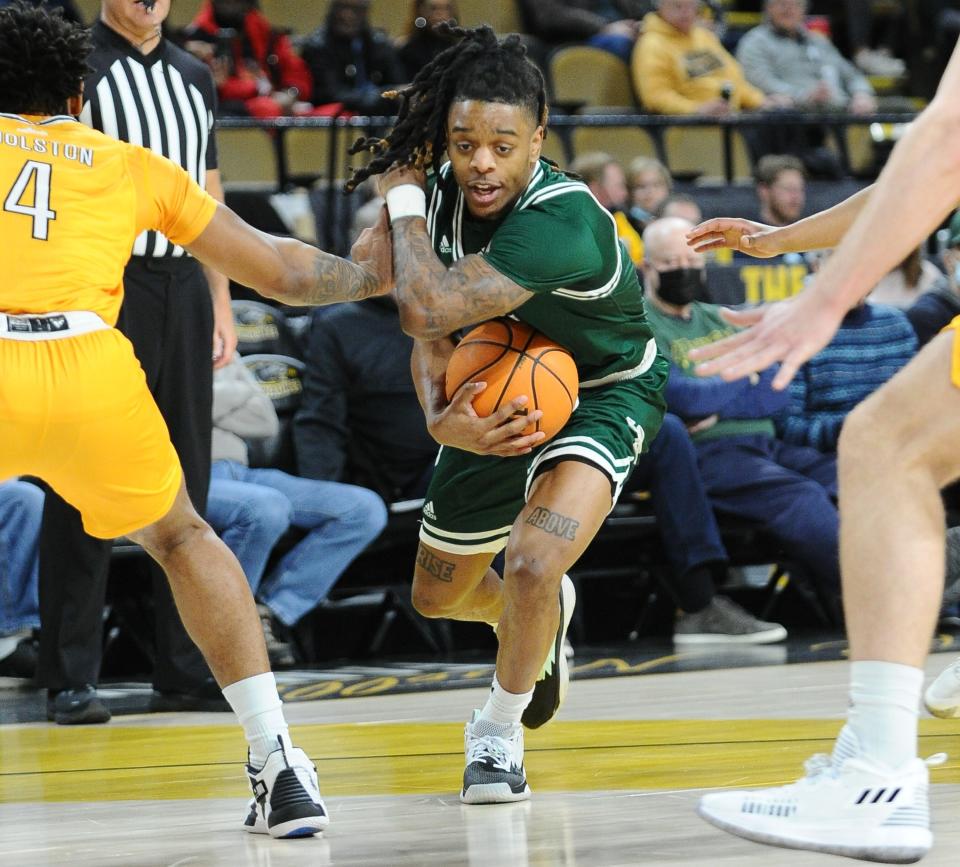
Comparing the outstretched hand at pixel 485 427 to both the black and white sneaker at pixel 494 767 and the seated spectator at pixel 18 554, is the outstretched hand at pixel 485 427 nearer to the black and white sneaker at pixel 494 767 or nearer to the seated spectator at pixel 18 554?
the black and white sneaker at pixel 494 767

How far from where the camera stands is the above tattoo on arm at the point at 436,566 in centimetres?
436

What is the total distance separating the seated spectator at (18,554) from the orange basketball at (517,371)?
260 centimetres

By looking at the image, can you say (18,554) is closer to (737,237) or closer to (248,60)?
(737,237)

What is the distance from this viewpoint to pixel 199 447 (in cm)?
540

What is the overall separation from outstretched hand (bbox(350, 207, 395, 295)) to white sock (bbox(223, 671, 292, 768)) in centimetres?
100

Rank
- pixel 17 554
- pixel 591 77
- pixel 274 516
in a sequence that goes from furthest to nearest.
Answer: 1. pixel 591 77
2. pixel 274 516
3. pixel 17 554

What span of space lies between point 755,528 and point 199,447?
2684 mm

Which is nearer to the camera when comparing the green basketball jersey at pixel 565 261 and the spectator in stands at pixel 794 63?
the green basketball jersey at pixel 565 261

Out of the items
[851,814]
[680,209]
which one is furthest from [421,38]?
[851,814]

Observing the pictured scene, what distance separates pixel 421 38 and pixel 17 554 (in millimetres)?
5281

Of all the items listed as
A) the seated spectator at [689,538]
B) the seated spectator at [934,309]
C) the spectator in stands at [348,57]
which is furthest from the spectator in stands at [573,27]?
the seated spectator at [689,538]

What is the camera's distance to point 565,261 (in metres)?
3.90

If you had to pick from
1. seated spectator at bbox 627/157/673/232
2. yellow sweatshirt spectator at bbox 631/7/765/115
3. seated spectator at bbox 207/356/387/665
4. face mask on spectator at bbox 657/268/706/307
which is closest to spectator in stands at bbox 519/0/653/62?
yellow sweatshirt spectator at bbox 631/7/765/115

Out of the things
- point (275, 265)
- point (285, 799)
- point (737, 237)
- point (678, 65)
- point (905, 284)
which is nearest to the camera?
point (285, 799)
